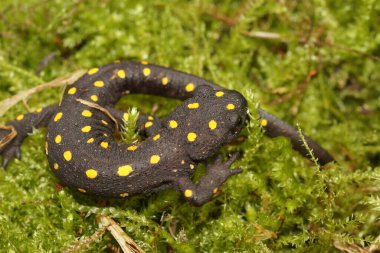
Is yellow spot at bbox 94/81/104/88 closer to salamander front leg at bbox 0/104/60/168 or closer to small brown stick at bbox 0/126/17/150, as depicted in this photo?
salamander front leg at bbox 0/104/60/168

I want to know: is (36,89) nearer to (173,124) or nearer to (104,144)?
(104,144)

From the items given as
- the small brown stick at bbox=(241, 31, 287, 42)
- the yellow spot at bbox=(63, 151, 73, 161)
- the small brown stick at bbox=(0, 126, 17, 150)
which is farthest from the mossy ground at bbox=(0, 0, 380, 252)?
the yellow spot at bbox=(63, 151, 73, 161)

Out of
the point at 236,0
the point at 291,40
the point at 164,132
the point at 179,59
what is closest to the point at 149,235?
the point at 164,132

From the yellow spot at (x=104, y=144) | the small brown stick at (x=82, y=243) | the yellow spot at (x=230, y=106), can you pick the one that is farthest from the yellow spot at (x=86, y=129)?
the yellow spot at (x=230, y=106)

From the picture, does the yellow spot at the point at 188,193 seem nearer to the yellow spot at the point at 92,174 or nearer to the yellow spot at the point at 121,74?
the yellow spot at the point at 92,174

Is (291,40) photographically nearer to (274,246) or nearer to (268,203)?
(268,203)

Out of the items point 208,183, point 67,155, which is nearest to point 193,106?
point 208,183
